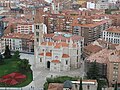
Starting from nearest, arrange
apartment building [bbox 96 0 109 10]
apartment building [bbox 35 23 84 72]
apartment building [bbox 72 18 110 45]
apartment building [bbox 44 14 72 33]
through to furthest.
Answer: apartment building [bbox 35 23 84 72], apartment building [bbox 72 18 110 45], apartment building [bbox 44 14 72 33], apartment building [bbox 96 0 109 10]

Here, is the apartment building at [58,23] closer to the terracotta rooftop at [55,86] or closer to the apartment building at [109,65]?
the apartment building at [109,65]

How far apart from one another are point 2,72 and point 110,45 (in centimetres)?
1358

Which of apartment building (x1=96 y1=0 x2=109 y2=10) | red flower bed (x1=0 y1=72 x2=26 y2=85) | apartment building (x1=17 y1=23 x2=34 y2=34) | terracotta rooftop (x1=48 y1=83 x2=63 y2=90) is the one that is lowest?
red flower bed (x1=0 y1=72 x2=26 y2=85)

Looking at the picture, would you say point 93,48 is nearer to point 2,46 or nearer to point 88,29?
point 88,29

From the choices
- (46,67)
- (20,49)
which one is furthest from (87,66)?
(20,49)

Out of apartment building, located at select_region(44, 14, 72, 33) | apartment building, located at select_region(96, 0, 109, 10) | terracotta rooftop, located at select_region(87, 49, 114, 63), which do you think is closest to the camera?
terracotta rooftop, located at select_region(87, 49, 114, 63)

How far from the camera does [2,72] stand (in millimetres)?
33938

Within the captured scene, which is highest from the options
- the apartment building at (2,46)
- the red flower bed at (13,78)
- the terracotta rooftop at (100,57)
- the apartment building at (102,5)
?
the apartment building at (102,5)

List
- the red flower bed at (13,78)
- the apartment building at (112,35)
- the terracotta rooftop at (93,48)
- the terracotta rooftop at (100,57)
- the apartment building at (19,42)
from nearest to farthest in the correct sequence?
the red flower bed at (13,78), the terracotta rooftop at (100,57), the terracotta rooftop at (93,48), the apartment building at (19,42), the apartment building at (112,35)

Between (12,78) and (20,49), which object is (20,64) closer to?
(12,78)

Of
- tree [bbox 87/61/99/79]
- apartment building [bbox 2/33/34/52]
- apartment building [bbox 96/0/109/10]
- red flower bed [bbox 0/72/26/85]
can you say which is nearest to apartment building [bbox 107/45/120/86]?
tree [bbox 87/61/99/79]

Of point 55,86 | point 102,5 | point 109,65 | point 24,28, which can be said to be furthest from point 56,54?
point 102,5

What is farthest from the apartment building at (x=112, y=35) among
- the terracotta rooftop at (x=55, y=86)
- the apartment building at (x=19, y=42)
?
the terracotta rooftop at (x=55, y=86)

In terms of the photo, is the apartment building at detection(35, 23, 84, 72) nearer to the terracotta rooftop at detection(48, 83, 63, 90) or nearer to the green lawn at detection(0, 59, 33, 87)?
the green lawn at detection(0, 59, 33, 87)
